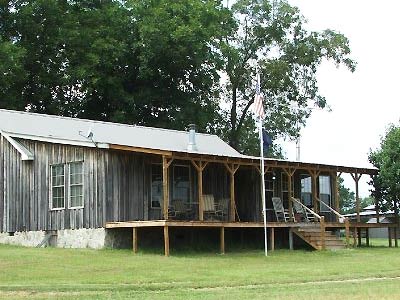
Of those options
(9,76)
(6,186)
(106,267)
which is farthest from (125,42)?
(106,267)

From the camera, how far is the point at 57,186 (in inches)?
1080

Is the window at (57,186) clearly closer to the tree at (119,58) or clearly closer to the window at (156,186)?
the window at (156,186)

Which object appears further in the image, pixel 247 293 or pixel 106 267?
pixel 106 267

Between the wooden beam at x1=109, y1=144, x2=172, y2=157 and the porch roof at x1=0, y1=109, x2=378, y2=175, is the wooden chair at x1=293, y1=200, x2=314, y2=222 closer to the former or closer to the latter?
the porch roof at x1=0, y1=109, x2=378, y2=175

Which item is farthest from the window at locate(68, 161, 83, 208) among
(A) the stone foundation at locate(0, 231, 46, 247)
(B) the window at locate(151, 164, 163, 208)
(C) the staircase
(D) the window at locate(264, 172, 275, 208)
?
(D) the window at locate(264, 172, 275, 208)

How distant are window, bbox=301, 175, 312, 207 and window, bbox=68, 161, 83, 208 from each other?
432 inches

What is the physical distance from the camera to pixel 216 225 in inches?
1019

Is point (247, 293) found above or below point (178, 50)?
below

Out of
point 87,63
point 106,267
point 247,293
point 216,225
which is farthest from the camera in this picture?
point 87,63

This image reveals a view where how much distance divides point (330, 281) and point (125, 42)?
3232 centimetres

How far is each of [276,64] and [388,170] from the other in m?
16.1

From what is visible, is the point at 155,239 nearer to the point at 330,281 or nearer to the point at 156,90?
the point at 330,281

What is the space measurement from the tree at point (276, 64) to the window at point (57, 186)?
23.5 m

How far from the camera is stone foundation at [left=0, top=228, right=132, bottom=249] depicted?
26.1 metres
